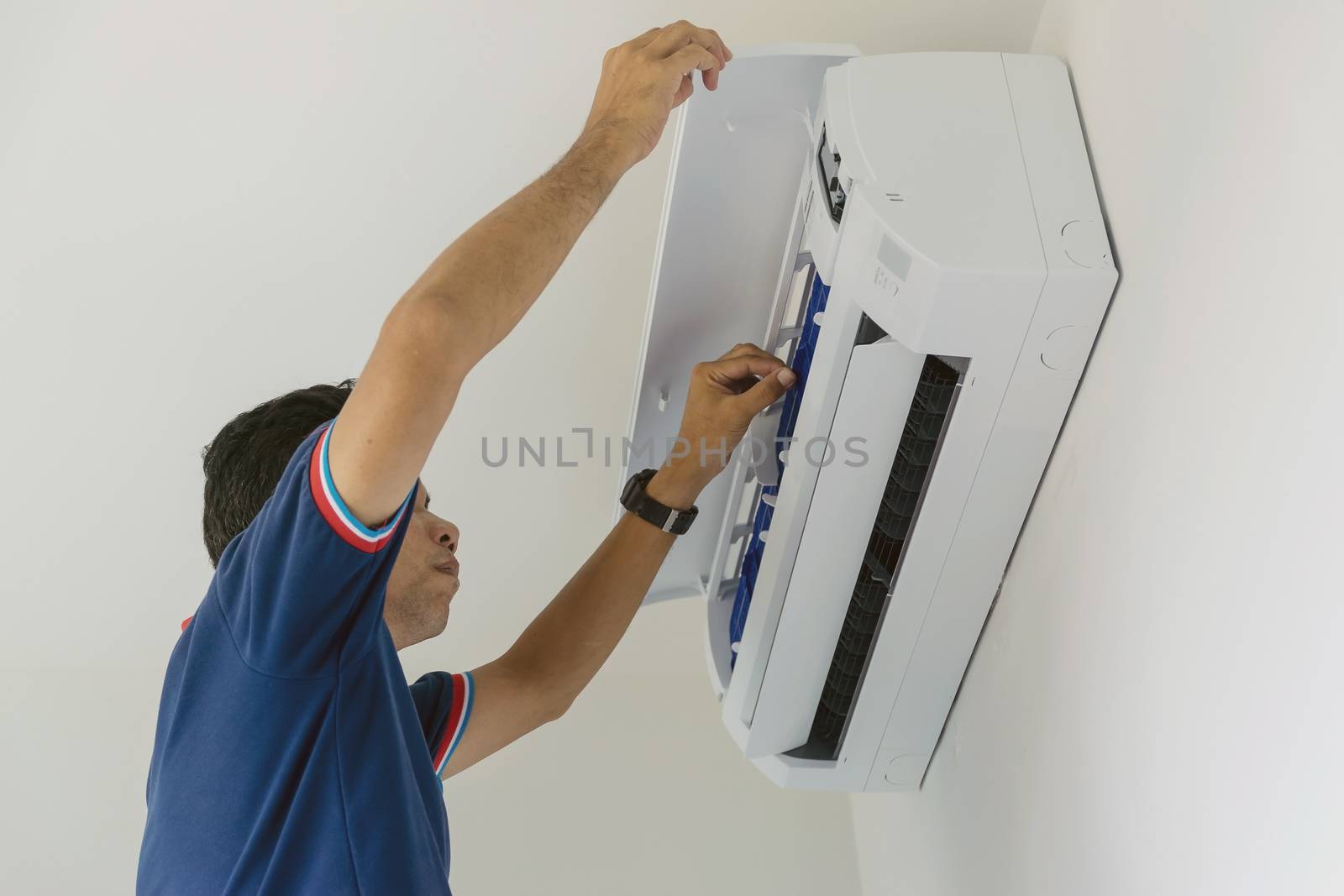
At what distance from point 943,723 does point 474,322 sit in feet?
2.95

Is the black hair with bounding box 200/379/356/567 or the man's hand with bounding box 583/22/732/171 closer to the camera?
the man's hand with bounding box 583/22/732/171

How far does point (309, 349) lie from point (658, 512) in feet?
2.29

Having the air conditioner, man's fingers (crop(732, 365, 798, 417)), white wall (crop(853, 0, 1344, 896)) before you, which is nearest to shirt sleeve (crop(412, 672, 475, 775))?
the air conditioner

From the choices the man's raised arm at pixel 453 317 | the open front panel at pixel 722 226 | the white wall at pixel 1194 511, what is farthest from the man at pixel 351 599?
the white wall at pixel 1194 511

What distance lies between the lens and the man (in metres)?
0.79

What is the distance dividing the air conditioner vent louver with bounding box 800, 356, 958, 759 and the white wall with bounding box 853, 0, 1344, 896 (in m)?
0.13

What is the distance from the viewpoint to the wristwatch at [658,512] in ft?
4.67

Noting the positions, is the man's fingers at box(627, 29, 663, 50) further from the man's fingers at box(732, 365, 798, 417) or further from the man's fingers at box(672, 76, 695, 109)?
the man's fingers at box(732, 365, 798, 417)

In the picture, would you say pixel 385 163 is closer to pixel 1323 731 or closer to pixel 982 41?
pixel 982 41

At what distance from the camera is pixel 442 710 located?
1287mm

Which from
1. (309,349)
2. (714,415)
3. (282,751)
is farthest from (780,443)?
(309,349)

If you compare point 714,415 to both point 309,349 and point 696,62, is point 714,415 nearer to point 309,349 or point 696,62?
point 696,62

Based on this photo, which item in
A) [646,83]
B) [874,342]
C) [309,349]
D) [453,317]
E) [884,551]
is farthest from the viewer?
[309,349]

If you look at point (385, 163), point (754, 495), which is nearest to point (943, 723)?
point (754, 495)
